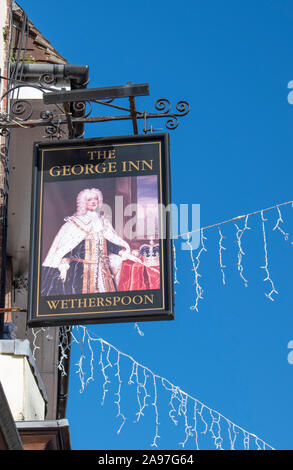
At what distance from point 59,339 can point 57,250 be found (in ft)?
20.0

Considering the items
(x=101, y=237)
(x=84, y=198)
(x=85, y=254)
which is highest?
(x=84, y=198)

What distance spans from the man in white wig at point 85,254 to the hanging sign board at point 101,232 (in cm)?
1

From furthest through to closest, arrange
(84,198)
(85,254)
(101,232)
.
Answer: (84,198), (101,232), (85,254)

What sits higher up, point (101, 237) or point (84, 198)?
point (84, 198)

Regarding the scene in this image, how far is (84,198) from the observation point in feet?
36.4

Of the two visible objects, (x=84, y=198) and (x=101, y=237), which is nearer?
(x=101, y=237)

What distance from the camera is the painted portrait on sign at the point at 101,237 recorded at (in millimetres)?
10609

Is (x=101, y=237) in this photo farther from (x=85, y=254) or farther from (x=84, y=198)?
(x=84, y=198)

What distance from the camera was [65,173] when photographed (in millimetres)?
11266

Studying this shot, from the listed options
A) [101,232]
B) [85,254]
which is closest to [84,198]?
[101,232]

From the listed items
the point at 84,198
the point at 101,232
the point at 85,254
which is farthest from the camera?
the point at 84,198

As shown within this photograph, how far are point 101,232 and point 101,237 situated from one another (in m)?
0.07
